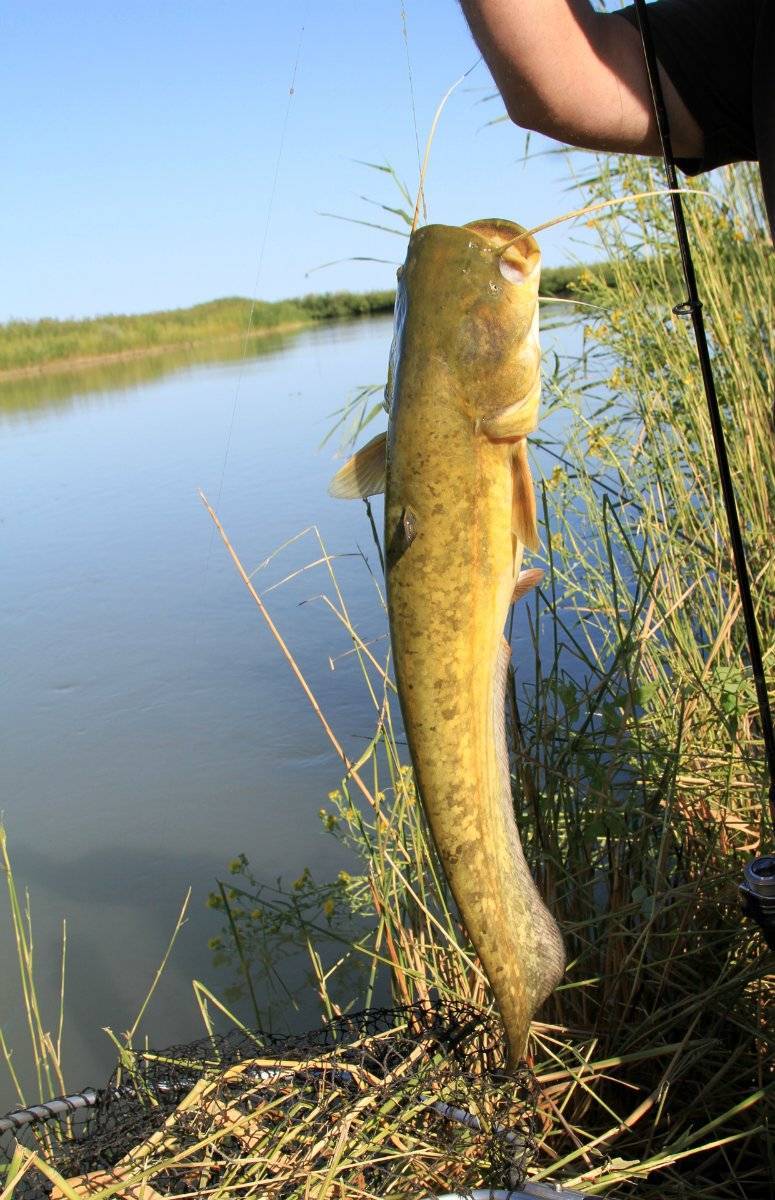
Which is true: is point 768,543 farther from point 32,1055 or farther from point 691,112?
point 32,1055

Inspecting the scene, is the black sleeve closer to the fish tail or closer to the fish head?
the fish head

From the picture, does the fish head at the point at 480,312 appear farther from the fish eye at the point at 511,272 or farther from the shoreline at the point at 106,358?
the shoreline at the point at 106,358

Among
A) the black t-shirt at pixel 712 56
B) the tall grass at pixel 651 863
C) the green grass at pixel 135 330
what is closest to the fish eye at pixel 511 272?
the black t-shirt at pixel 712 56

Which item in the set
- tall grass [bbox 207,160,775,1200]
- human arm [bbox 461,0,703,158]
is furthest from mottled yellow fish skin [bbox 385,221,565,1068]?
tall grass [bbox 207,160,775,1200]

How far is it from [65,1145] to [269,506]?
22.6 ft

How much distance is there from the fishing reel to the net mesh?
1.78ft

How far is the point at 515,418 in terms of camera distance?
3.89ft

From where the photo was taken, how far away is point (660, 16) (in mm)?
1796

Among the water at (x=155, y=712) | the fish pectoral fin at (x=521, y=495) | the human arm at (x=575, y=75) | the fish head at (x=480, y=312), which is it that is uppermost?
the human arm at (x=575, y=75)

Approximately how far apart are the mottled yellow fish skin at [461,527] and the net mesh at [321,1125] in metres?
0.63

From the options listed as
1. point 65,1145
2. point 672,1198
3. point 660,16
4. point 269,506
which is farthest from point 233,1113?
point 269,506

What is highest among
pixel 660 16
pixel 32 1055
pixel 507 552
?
pixel 660 16

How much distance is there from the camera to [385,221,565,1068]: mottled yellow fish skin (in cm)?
117

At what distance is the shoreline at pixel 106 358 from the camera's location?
92.9ft
